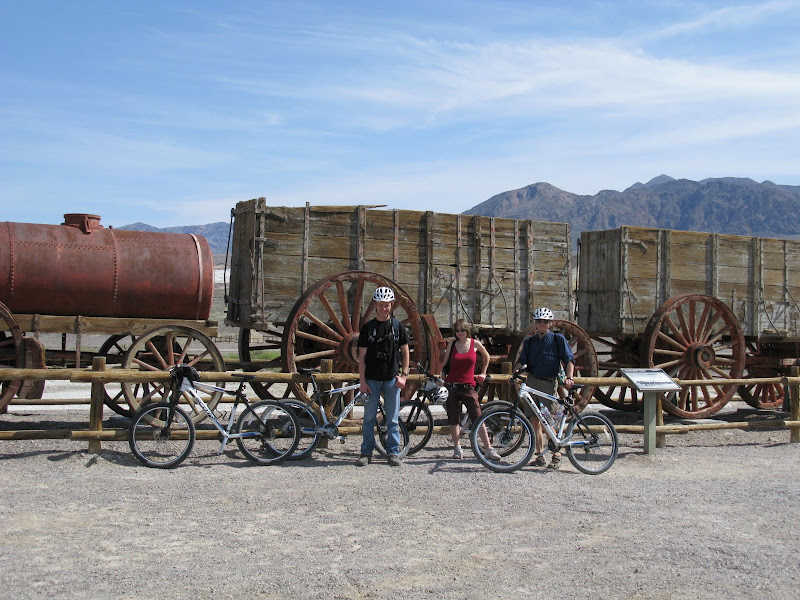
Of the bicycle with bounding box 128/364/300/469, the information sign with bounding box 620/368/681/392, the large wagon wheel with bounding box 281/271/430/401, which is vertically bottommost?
the bicycle with bounding box 128/364/300/469

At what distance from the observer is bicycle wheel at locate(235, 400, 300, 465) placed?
8576mm

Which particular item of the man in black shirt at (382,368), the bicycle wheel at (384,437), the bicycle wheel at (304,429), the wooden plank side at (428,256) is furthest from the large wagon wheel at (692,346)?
the bicycle wheel at (304,429)

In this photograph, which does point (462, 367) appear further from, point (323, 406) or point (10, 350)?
Answer: point (10, 350)

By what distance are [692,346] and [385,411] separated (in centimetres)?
605

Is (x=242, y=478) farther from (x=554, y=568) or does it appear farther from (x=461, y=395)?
(x=554, y=568)

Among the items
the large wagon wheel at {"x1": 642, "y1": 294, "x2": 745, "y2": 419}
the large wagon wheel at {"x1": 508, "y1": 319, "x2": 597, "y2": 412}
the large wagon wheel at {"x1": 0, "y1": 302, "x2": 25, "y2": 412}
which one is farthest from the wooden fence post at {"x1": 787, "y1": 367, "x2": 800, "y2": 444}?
the large wagon wheel at {"x1": 0, "y1": 302, "x2": 25, "y2": 412}

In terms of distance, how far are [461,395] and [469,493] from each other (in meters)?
1.58

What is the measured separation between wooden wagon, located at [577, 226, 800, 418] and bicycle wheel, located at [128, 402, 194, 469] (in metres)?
6.79

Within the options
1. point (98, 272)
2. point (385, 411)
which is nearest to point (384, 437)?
point (385, 411)

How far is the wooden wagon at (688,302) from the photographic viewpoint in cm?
1272

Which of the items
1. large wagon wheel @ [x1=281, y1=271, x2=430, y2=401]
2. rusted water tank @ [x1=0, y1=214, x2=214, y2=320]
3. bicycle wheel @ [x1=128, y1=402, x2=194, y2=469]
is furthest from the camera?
large wagon wheel @ [x1=281, y1=271, x2=430, y2=401]

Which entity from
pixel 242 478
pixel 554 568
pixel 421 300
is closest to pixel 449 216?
pixel 421 300

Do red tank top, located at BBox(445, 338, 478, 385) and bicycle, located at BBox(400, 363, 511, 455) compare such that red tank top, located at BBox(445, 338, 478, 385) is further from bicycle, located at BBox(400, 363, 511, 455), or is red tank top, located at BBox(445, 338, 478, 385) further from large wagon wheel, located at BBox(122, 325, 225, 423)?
large wagon wheel, located at BBox(122, 325, 225, 423)

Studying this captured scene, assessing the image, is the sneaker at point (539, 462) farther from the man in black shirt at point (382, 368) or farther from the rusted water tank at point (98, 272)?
the rusted water tank at point (98, 272)
